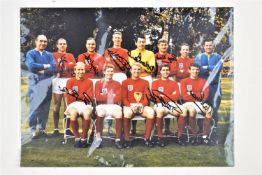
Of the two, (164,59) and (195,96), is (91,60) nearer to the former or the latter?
(164,59)

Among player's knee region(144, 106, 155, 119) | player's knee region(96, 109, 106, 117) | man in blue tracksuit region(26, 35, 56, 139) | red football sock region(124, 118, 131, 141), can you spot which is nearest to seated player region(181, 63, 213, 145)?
player's knee region(144, 106, 155, 119)

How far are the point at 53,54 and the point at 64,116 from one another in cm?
29

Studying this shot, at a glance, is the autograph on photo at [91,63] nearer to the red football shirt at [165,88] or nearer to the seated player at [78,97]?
the seated player at [78,97]

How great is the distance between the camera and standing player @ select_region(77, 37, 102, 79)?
1.78 metres

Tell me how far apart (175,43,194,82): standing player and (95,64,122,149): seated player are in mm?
277

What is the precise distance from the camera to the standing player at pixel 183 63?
1.79 metres

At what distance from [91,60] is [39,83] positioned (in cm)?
26

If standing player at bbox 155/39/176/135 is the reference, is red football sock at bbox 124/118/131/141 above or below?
below

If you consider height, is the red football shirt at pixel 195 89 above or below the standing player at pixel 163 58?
below
